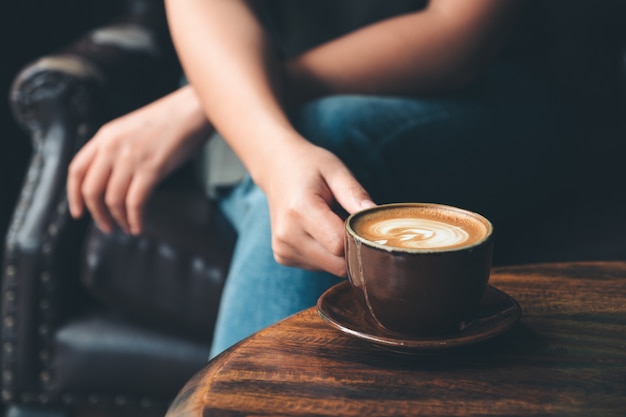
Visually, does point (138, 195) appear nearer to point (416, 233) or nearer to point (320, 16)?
point (320, 16)

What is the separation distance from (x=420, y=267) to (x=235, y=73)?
399 mm

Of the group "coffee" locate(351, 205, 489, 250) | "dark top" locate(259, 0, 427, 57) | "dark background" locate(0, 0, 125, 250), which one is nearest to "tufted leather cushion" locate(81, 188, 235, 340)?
"dark top" locate(259, 0, 427, 57)

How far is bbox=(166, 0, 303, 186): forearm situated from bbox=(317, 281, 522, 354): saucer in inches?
7.1

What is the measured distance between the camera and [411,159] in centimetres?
79

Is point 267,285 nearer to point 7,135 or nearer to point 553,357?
point 553,357

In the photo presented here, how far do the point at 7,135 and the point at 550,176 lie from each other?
Answer: 1.35 m

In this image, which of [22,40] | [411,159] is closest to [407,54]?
[411,159]

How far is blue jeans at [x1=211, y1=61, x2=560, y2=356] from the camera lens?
2.22 ft

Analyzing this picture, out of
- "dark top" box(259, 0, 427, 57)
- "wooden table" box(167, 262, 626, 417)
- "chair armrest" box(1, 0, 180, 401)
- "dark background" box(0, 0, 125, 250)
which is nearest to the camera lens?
"wooden table" box(167, 262, 626, 417)

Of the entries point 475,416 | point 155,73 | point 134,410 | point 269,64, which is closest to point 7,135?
point 155,73

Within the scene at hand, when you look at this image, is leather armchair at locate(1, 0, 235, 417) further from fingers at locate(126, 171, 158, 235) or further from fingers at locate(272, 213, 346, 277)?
fingers at locate(272, 213, 346, 277)

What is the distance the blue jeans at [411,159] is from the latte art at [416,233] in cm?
16

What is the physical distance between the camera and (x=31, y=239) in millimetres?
1183

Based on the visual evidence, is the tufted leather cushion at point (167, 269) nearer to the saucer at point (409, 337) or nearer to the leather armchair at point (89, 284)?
the leather armchair at point (89, 284)
